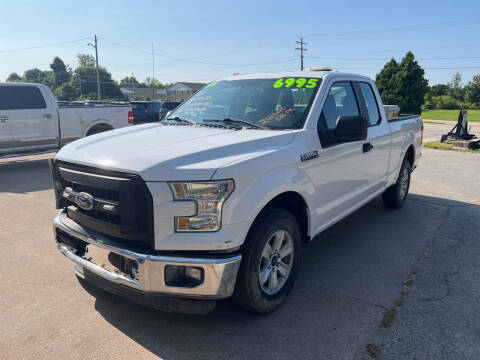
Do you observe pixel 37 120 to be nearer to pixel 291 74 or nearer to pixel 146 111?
pixel 291 74

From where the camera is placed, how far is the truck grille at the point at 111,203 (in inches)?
95.9

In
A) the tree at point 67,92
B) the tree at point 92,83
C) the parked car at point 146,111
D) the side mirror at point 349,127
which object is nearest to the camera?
the side mirror at point 349,127

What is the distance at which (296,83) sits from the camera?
382cm

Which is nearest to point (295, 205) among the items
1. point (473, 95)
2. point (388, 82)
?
point (388, 82)

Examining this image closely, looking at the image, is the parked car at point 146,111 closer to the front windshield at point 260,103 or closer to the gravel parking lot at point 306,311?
the gravel parking lot at point 306,311

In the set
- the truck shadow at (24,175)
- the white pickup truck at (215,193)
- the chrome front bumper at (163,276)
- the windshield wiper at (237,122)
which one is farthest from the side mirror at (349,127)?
the truck shadow at (24,175)

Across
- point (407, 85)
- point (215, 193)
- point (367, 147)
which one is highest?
point (407, 85)

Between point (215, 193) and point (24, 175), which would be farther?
point (24, 175)

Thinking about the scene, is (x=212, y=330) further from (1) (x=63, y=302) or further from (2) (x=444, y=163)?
(2) (x=444, y=163)

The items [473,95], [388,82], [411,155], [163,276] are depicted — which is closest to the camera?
[163,276]

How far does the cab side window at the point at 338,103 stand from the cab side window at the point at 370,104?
35 centimetres

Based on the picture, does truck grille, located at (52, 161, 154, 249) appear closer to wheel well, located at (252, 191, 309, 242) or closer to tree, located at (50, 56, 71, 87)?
wheel well, located at (252, 191, 309, 242)

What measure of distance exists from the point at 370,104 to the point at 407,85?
4228 cm

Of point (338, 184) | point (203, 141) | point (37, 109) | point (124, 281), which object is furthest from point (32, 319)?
point (37, 109)
